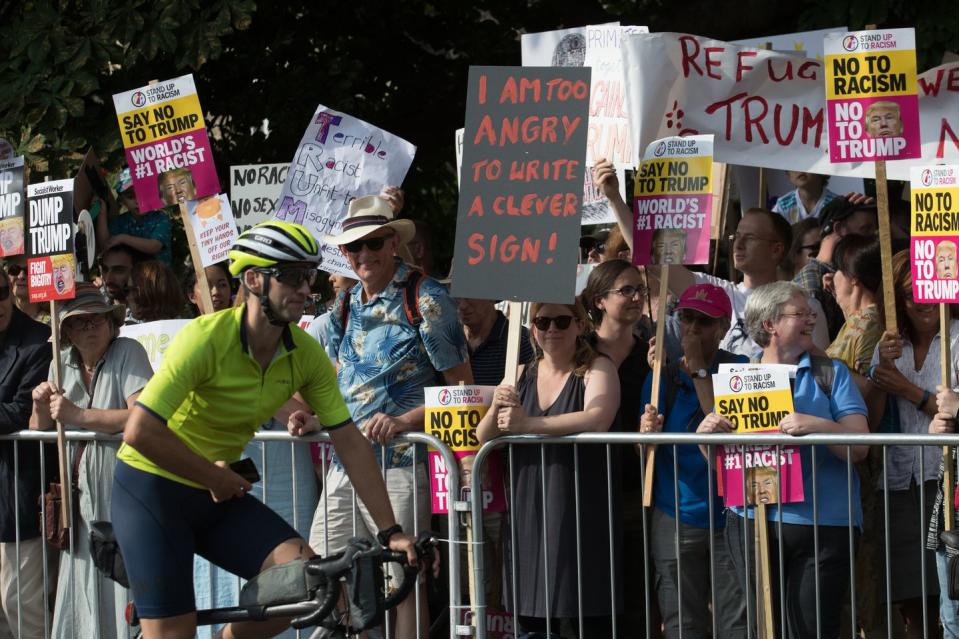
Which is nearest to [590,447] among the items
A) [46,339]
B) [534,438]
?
[534,438]

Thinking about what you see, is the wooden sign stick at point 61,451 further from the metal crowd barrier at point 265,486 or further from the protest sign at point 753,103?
the protest sign at point 753,103

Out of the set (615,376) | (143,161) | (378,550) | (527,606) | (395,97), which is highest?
(395,97)

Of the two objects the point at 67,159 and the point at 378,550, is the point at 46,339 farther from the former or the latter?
the point at 378,550

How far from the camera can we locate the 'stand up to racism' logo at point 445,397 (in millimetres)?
6855

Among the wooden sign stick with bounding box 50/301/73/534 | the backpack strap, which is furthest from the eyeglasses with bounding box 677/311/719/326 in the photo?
the wooden sign stick with bounding box 50/301/73/534

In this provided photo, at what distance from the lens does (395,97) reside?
12352 millimetres

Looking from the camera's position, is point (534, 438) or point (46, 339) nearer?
point (534, 438)

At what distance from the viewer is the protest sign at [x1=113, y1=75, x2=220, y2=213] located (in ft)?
27.6

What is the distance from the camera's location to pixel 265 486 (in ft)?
24.3

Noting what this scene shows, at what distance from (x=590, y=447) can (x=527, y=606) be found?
0.74m

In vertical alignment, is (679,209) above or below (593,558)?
above

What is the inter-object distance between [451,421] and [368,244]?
992 mm

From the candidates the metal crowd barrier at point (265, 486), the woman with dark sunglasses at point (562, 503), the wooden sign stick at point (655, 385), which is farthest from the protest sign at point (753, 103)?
the metal crowd barrier at point (265, 486)

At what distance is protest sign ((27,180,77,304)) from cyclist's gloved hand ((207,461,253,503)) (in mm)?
2298
